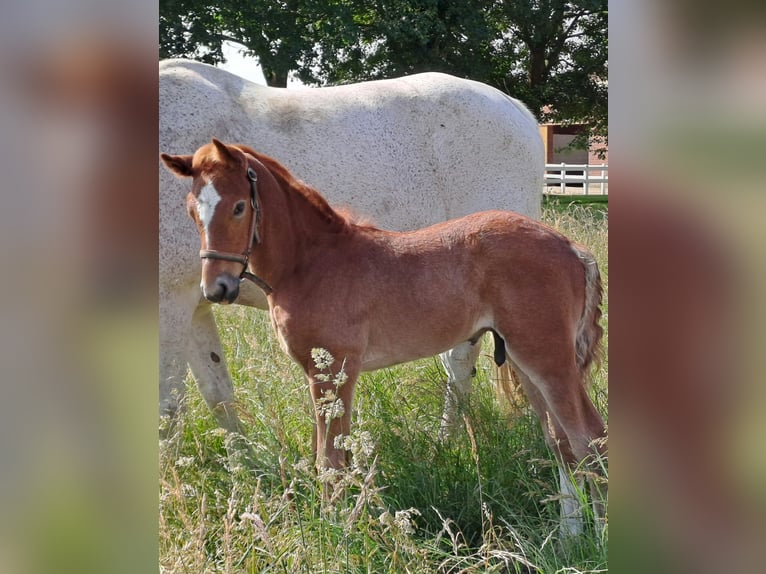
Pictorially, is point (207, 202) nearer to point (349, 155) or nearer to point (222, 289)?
point (222, 289)

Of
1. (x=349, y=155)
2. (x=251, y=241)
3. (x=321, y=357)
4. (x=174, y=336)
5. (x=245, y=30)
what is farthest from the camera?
(x=245, y=30)

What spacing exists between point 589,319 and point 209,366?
197cm

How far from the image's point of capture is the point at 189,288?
12.5ft

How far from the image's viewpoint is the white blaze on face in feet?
9.02

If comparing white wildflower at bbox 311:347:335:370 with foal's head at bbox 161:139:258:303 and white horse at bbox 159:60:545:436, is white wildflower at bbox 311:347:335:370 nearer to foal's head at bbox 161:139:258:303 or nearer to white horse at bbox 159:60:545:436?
foal's head at bbox 161:139:258:303

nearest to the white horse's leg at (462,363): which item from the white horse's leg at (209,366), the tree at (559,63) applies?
the white horse's leg at (209,366)

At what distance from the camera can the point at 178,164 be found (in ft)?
9.22

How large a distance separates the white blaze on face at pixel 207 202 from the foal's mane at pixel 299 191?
→ 354 millimetres

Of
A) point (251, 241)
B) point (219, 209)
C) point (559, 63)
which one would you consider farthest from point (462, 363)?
point (559, 63)

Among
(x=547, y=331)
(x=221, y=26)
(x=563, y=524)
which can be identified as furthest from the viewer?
(x=221, y=26)

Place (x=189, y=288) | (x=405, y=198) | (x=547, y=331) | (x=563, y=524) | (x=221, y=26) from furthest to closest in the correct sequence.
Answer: (x=221, y=26) → (x=405, y=198) → (x=189, y=288) → (x=547, y=331) → (x=563, y=524)
